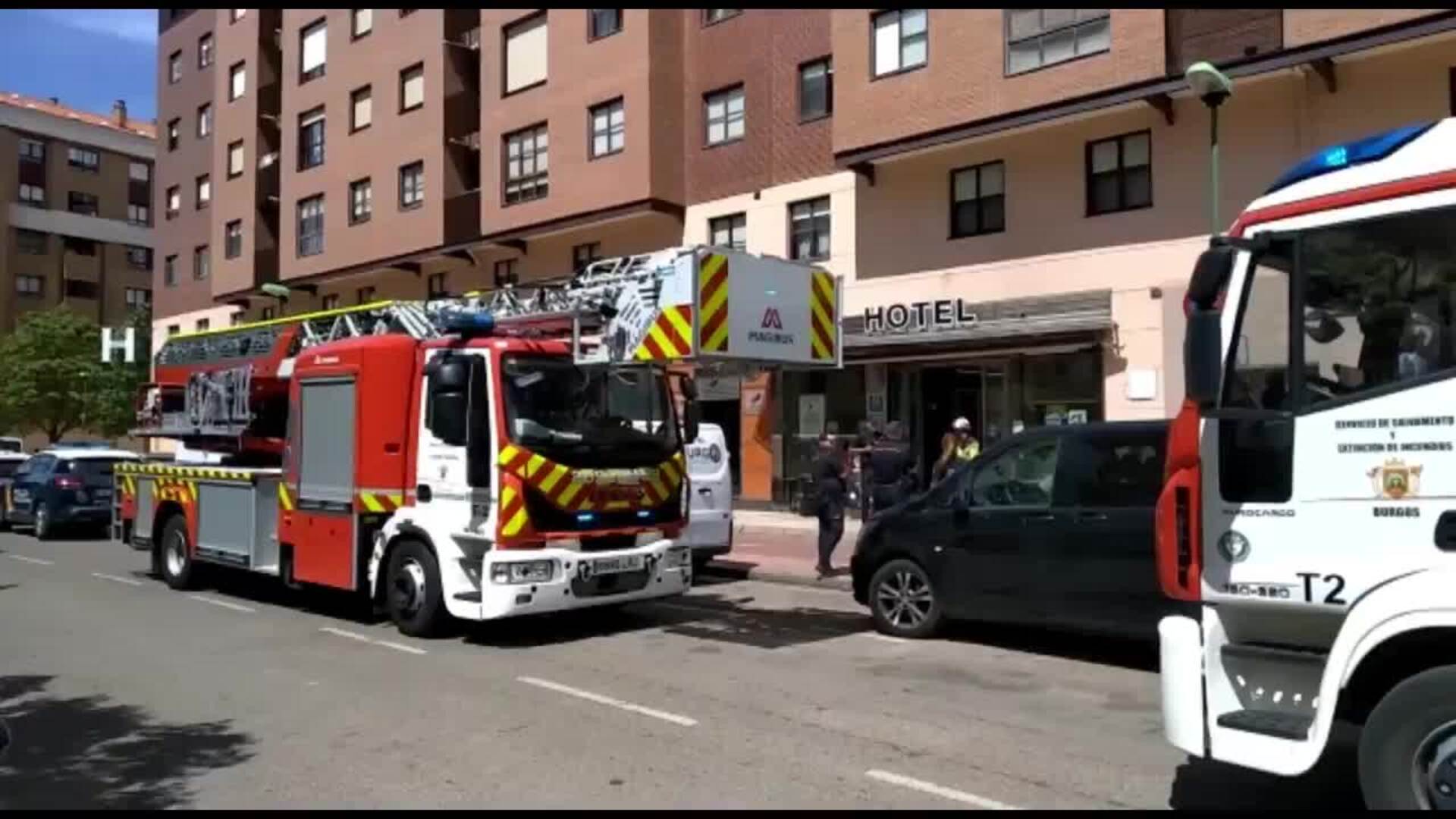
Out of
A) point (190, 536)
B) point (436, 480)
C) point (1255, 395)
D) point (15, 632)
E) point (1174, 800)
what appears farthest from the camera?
point (190, 536)

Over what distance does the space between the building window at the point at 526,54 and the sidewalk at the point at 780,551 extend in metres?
11.9

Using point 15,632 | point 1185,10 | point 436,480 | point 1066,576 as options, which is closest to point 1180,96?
point 1185,10

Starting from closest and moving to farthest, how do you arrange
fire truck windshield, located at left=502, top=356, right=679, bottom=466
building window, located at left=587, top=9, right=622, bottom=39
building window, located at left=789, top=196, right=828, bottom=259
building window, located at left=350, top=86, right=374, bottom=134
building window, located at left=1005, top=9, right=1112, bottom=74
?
fire truck windshield, located at left=502, top=356, right=679, bottom=466
building window, located at left=1005, top=9, right=1112, bottom=74
building window, located at left=789, top=196, right=828, bottom=259
building window, located at left=587, top=9, right=622, bottom=39
building window, located at left=350, top=86, right=374, bottom=134

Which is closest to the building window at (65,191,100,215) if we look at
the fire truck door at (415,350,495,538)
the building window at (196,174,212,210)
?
the building window at (196,174,212,210)

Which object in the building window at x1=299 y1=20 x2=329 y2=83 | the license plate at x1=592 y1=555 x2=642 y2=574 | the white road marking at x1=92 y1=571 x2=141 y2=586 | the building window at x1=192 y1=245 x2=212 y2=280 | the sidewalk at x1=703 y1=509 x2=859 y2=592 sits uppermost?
the building window at x1=299 y1=20 x2=329 y2=83

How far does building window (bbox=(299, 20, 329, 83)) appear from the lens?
115 feet

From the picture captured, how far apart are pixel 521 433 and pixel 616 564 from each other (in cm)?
134

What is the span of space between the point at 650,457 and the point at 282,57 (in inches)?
1280

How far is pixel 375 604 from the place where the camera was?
10.4 m

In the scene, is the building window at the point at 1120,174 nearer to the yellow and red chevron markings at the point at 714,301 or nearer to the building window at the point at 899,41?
the building window at the point at 899,41

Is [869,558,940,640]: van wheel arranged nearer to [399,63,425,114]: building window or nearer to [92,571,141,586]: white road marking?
[92,571,141,586]: white road marking

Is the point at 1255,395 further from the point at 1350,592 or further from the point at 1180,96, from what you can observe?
the point at 1180,96

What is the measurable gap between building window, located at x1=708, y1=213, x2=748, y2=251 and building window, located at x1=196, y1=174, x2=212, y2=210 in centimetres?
2383

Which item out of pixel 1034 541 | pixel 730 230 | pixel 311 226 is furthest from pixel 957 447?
pixel 311 226
